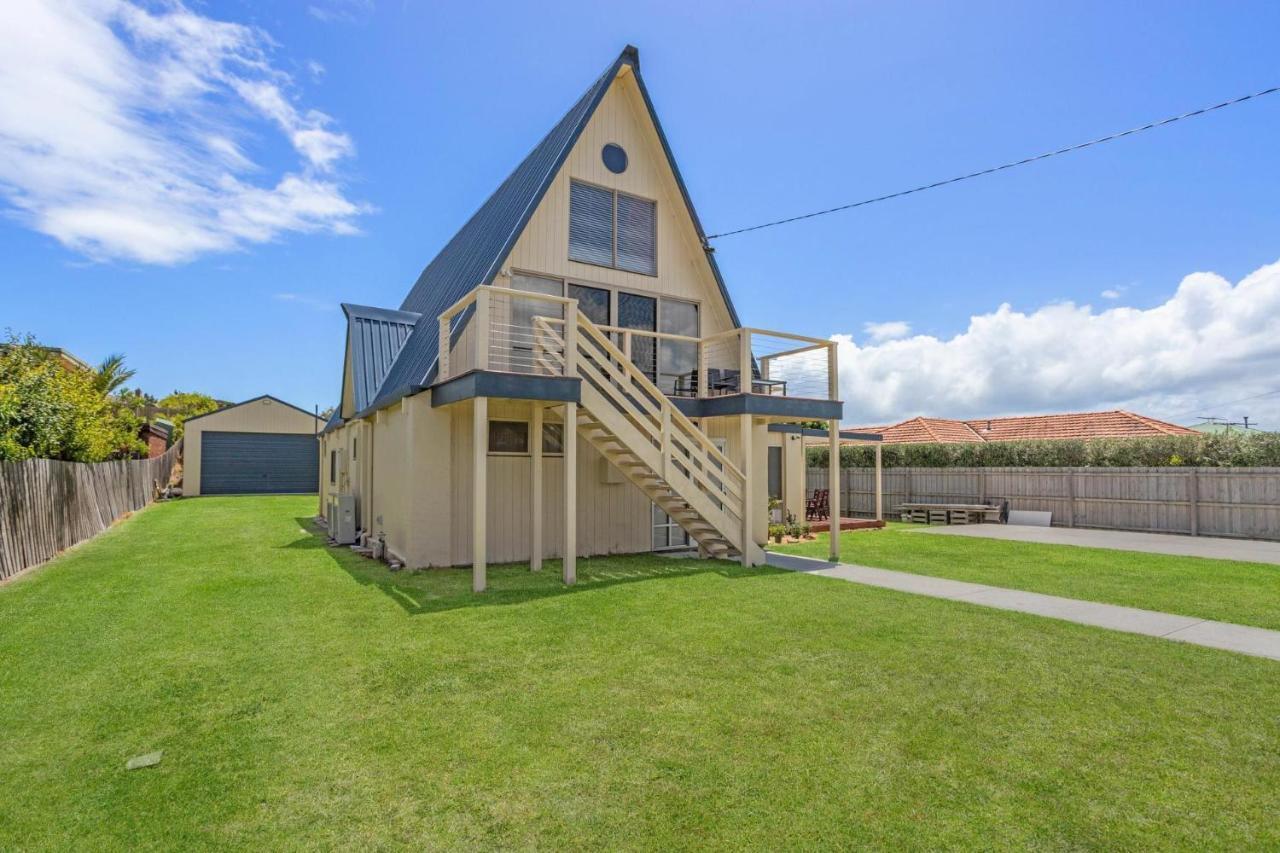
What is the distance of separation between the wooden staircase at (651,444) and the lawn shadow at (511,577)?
0.61 metres

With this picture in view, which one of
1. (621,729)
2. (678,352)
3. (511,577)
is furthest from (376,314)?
(621,729)

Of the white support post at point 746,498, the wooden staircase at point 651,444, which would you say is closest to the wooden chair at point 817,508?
the wooden staircase at point 651,444

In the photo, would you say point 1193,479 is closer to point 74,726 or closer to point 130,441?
point 74,726

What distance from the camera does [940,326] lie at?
19.6 m

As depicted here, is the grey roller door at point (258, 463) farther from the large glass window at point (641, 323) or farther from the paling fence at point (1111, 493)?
the large glass window at point (641, 323)

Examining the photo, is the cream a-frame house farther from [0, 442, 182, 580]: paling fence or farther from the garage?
the garage

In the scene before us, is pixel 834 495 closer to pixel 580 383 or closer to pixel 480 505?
pixel 580 383

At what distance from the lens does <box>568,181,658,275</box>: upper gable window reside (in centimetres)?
1135

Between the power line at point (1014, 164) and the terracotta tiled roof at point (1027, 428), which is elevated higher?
the power line at point (1014, 164)

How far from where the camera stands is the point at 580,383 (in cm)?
866

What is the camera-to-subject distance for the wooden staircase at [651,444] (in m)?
9.16

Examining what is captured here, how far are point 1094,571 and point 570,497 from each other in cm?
821

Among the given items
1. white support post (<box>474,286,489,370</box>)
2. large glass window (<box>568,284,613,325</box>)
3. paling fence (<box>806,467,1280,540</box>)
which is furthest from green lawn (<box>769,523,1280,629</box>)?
white support post (<box>474,286,489,370</box>)

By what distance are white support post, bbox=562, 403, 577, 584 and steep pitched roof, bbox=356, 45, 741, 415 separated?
2496mm
